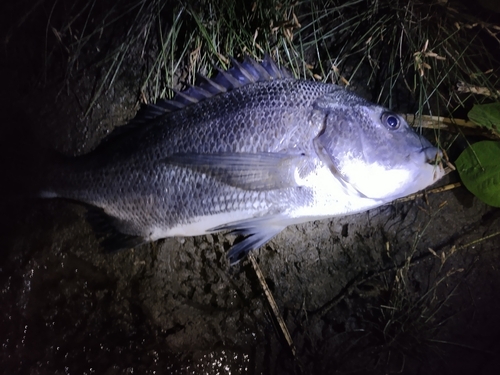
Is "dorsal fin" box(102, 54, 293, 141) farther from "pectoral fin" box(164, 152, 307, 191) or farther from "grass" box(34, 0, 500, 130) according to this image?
"pectoral fin" box(164, 152, 307, 191)

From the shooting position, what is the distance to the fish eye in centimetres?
142

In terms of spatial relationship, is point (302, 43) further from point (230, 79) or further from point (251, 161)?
point (251, 161)

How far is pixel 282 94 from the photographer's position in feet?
4.74

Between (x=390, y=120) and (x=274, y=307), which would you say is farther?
(x=274, y=307)

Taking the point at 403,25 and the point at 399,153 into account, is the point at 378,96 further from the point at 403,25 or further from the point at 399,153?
the point at 399,153

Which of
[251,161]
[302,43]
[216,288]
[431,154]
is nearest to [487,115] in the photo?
[431,154]

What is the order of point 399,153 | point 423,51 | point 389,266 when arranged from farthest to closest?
point 389,266
point 423,51
point 399,153

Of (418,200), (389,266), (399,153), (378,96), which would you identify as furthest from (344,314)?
(378,96)

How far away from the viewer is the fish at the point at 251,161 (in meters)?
1.39

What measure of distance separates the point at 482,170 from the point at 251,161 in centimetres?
115

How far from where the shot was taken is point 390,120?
56.0 inches

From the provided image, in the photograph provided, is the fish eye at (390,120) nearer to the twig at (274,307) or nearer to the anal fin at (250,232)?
the anal fin at (250,232)

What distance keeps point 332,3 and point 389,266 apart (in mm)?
1310

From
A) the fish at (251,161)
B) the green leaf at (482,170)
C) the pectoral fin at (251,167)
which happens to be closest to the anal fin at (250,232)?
the fish at (251,161)
